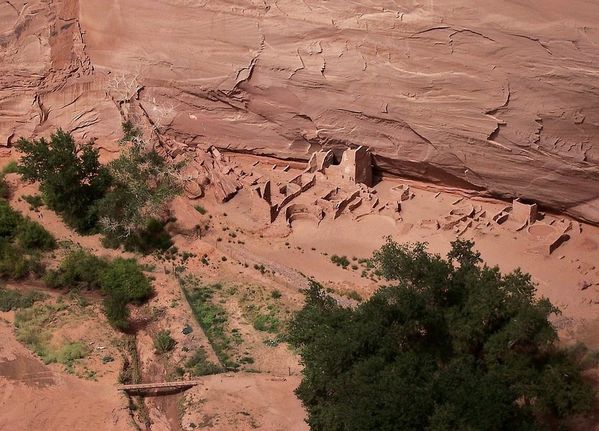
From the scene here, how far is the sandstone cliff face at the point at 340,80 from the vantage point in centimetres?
1827

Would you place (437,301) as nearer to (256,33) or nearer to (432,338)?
(432,338)

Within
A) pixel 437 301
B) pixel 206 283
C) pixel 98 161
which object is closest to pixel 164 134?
pixel 98 161

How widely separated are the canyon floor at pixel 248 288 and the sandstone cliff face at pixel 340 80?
4.05 feet

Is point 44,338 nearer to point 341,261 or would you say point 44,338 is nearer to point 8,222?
point 8,222

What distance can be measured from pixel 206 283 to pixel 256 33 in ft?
22.0

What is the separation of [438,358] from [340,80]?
28.7 feet

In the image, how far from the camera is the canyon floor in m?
15.9

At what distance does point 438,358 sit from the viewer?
14758 mm

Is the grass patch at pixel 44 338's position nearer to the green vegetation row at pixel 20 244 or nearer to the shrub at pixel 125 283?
the shrub at pixel 125 283

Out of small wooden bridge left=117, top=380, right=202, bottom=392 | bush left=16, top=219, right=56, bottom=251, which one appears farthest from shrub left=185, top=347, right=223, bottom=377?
bush left=16, top=219, right=56, bottom=251

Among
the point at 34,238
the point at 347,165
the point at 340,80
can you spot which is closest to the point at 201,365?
the point at 34,238

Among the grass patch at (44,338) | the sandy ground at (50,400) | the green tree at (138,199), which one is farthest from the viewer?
the green tree at (138,199)

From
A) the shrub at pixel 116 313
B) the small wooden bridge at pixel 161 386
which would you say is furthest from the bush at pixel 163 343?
the small wooden bridge at pixel 161 386

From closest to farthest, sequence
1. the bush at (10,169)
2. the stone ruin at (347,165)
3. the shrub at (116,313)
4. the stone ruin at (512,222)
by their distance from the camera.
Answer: the shrub at (116,313), the stone ruin at (512,222), the stone ruin at (347,165), the bush at (10,169)
